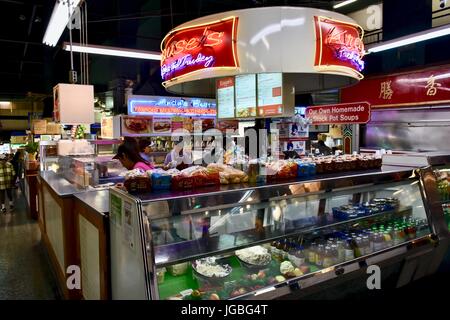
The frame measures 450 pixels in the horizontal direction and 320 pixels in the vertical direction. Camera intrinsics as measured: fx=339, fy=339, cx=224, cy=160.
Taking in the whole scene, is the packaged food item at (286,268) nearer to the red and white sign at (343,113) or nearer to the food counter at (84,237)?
the food counter at (84,237)

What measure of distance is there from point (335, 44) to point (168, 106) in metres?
6.40

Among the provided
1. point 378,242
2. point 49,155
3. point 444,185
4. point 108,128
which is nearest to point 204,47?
point 378,242

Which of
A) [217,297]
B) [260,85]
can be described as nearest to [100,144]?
[260,85]

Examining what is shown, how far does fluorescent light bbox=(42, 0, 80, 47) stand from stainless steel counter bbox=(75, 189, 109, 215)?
7.75 ft

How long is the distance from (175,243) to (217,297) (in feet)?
1.56

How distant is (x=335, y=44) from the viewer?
412 cm

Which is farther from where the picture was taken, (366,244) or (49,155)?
(49,155)

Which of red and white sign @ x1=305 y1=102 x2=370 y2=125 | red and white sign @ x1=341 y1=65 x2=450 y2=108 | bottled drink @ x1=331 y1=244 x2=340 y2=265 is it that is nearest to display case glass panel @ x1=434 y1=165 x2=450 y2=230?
red and white sign @ x1=305 y1=102 x2=370 y2=125

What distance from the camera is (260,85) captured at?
4.56 meters

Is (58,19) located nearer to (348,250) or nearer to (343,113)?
(343,113)

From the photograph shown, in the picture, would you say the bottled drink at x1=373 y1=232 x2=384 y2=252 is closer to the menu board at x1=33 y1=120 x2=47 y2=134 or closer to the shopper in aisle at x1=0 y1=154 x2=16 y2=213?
the shopper in aisle at x1=0 y1=154 x2=16 y2=213

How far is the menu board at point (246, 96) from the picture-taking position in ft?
15.2

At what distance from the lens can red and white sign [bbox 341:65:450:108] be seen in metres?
8.38
